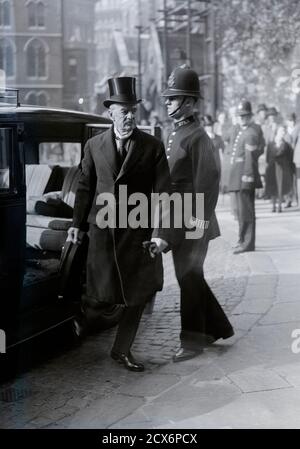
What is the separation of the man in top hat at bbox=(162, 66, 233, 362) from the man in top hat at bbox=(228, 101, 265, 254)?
13.5ft

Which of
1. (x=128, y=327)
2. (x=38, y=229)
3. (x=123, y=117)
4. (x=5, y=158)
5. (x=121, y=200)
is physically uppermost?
(x=123, y=117)

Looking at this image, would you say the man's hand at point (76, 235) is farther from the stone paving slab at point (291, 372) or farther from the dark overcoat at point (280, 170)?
the dark overcoat at point (280, 170)

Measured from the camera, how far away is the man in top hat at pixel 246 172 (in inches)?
363

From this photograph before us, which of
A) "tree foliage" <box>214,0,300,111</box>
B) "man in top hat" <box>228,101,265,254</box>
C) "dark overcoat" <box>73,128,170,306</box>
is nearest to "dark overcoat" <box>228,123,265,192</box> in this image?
"man in top hat" <box>228,101,265,254</box>

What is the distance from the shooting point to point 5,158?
467 centimetres

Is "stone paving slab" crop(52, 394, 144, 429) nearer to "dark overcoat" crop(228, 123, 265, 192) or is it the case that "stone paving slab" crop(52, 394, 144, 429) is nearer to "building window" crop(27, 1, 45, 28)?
"dark overcoat" crop(228, 123, 265, 192)

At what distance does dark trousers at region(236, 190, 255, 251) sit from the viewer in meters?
9.18

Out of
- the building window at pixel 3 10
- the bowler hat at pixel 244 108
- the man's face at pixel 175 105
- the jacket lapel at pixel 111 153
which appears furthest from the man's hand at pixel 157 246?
the building window at pixel 3 10

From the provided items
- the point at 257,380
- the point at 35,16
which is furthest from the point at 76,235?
the point at 35,16

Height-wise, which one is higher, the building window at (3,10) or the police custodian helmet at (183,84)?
the building window at (3,10)

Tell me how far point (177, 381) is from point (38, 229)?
181 cm

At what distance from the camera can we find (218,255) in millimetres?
9062

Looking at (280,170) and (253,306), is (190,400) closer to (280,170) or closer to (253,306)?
(253,306)

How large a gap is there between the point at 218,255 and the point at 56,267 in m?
3.99
